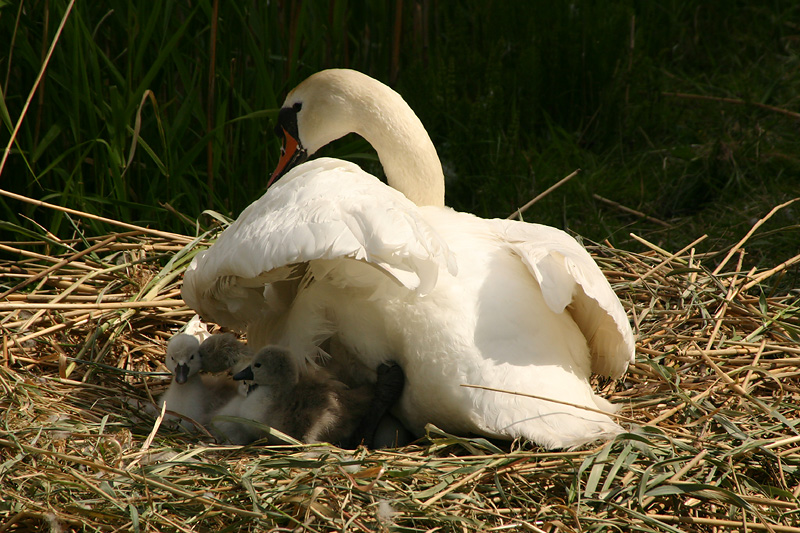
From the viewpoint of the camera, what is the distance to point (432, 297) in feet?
7.57

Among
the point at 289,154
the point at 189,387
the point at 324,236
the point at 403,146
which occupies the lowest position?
the point at 189,387

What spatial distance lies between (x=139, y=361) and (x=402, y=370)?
1.19 meters

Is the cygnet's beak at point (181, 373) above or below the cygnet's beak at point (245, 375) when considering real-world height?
below

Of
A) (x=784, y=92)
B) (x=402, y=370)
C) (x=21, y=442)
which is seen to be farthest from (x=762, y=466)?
(x=784, y=92)

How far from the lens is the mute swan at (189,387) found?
108 inches

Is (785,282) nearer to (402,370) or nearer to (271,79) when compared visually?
(402,370)

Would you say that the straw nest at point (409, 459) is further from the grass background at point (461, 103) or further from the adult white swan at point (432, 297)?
the grass background at point (461, 103)

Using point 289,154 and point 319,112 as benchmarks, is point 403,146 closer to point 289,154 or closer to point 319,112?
point 319,112

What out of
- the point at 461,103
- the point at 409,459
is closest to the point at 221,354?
the point at 409,459

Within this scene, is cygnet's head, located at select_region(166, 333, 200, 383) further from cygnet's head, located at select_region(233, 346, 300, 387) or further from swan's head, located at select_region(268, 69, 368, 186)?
swan's head, located at select_region(268, 69, 368, 186)

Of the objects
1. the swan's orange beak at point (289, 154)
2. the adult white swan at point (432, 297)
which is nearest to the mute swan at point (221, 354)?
the adult white swan at point (432, 297)

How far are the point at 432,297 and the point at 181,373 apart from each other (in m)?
0.90

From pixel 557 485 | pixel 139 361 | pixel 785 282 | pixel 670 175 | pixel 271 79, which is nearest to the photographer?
pixel 557 485

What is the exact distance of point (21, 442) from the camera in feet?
7.55
